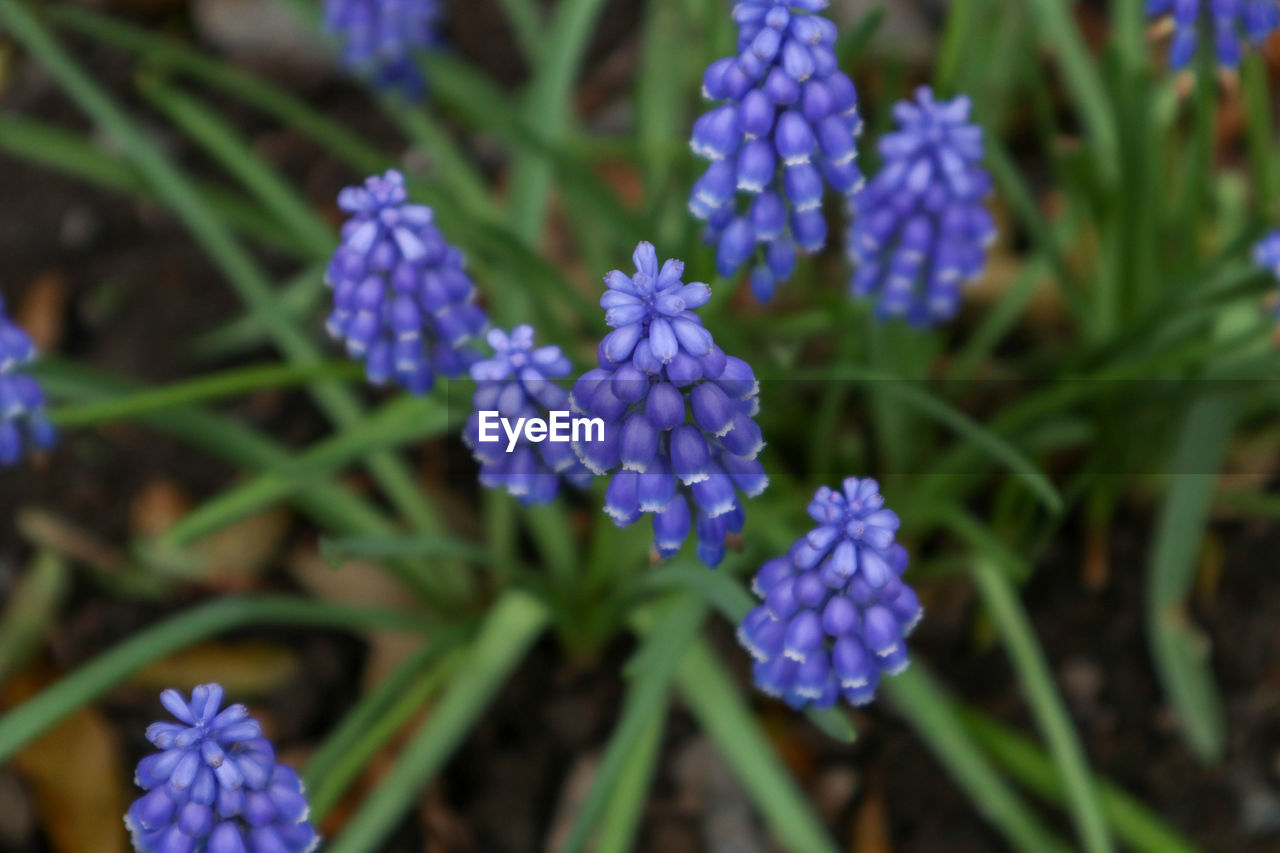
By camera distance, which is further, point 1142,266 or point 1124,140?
point 1142,266

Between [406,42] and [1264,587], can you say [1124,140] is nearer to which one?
[1264,587]

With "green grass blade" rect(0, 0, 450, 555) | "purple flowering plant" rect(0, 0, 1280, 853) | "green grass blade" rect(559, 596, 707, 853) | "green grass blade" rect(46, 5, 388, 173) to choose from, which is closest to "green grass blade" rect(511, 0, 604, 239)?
"purple flowering plant" rect(0, 0, 1280, 853)

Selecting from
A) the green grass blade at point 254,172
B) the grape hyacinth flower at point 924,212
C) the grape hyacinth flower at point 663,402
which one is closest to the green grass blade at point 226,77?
the green grass blade at point 254,172

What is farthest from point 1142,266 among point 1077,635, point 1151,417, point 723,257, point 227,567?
point 227,567

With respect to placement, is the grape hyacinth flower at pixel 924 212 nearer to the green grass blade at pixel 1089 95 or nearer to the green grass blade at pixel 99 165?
the green grass blade at pixel 1089 95

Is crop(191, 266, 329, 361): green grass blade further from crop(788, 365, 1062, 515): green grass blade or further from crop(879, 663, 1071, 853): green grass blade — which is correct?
crop(879, 663, 1071, 853): green grass blade

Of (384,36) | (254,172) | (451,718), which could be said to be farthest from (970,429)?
(254,172)

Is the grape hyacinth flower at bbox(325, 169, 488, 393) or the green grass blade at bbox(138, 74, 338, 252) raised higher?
the green grass blade at bbox(138, 74, 338, 252)
